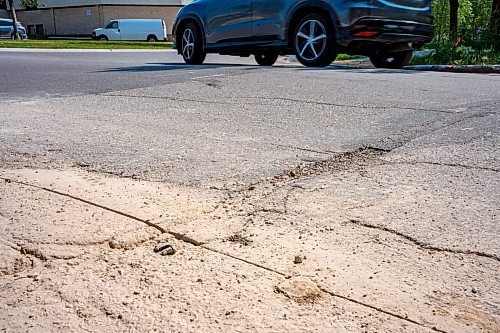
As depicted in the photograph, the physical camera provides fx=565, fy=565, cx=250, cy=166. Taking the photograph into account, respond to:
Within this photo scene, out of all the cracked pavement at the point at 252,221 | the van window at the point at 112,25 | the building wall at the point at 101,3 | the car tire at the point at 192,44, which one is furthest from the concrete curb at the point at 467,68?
the building wall at the point at 101,3

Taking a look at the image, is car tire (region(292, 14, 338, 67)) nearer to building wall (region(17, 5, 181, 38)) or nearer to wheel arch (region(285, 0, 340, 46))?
wheel arch (region(285, 0, 340, 46))

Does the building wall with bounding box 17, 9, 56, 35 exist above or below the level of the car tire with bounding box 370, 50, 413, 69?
above

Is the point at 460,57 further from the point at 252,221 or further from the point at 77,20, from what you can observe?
the point at 77,20

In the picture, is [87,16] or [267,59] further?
[87,16]

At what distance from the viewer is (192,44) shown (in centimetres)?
1109

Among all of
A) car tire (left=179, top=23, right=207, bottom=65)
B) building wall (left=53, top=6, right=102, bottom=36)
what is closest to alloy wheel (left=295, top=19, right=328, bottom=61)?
car tire (left=179, top=23, right=207, bottom=65)

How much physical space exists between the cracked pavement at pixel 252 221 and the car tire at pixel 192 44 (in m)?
6.61

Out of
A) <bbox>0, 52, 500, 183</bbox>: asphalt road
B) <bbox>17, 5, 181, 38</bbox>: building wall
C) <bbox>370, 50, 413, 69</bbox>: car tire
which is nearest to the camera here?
<bbox>0, 52, 500, 183</bbox>: asphalt road

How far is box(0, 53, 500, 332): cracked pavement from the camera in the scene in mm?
1681

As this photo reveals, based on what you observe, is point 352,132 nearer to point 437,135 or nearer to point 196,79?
point 437,135

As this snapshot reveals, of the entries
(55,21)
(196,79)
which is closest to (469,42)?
(196,79)

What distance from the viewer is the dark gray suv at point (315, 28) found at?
336 inches

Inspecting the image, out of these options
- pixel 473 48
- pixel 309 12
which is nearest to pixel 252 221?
pixel 309 12

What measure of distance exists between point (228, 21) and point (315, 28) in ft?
6.55
